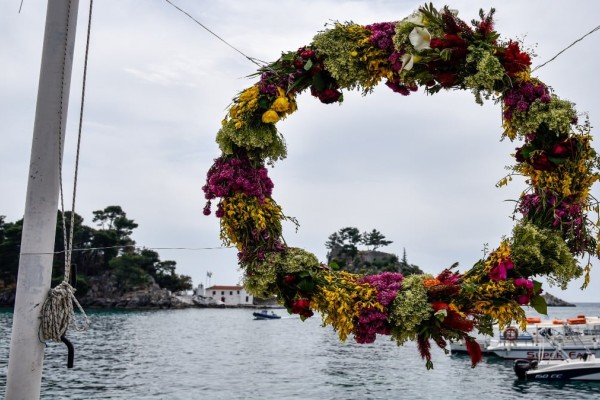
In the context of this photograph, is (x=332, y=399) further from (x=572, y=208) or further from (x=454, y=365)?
(x=572, y=208)

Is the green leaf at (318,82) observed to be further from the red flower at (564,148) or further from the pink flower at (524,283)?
the pink flower at (524,283)

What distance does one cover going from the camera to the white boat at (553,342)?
31688 millimetres

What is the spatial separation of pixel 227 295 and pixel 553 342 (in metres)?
115

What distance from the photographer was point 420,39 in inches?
167

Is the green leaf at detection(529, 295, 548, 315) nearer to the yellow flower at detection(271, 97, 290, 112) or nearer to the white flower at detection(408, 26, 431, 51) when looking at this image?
the white flower at detection(408, 26, 431, 51)

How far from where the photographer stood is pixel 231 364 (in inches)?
1351

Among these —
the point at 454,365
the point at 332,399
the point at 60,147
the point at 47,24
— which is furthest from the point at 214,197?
the point at 454,365

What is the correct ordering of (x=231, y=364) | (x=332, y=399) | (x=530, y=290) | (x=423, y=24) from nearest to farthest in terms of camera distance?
(x=530, y=290)
(x=423, y=24)
(x=332, y=399)
(x=231, y=364)

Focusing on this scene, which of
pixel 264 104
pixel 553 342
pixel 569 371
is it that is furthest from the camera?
pixel 553 342

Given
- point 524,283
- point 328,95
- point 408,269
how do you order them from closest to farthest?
point 524,283 → point 328,95 → point 408,269

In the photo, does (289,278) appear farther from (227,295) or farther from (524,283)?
(227,295)

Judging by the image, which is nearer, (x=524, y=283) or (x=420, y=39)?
(x=524, y=283)

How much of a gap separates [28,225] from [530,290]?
341 cm

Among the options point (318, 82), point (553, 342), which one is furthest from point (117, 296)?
point (318, 82)
